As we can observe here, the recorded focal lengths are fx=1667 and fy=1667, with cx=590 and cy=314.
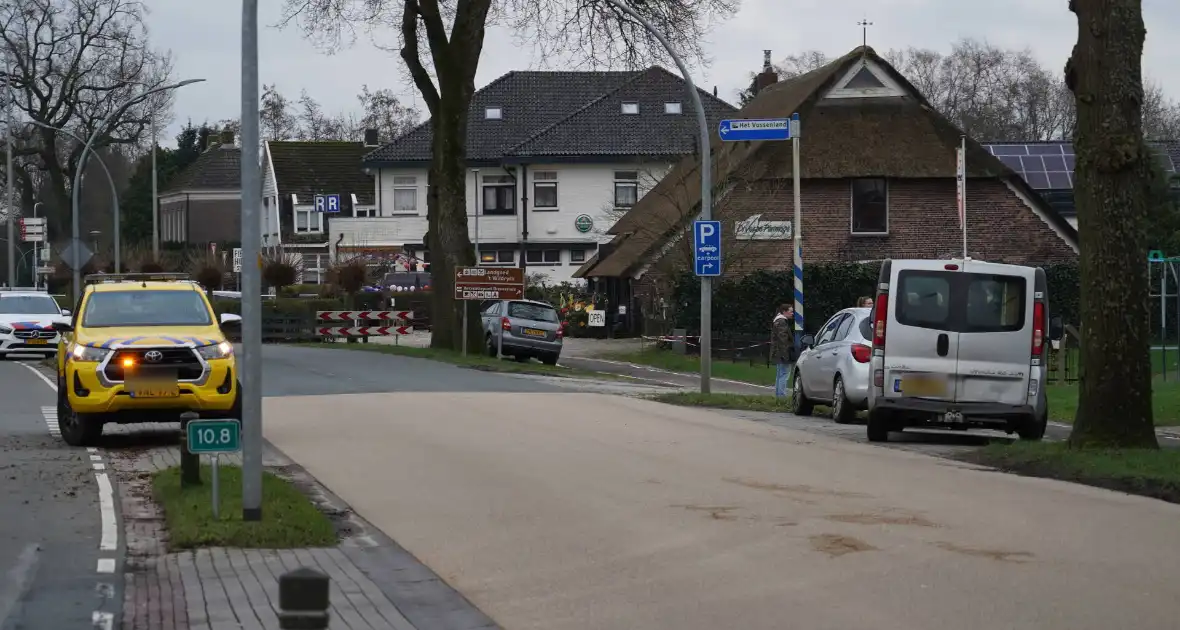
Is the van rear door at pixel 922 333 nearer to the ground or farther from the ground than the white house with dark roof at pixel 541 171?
nearer to the ground

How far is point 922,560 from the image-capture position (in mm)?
9812

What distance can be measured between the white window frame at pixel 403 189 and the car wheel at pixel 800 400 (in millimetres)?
48742

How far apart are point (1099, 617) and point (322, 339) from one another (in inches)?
1694

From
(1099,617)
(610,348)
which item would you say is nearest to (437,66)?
(610,348)

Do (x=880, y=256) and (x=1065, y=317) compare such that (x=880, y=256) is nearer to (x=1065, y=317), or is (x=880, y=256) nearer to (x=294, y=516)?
(x=1065, y=317)

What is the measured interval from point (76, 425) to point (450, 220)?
2091 centimetres

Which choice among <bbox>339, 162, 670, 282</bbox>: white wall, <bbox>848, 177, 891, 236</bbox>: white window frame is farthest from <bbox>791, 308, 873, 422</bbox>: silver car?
<bbox>339, 162, 670, 282</bbox>: white wall

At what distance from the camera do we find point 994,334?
1778 centimetres

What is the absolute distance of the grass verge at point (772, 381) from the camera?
22.6 meters

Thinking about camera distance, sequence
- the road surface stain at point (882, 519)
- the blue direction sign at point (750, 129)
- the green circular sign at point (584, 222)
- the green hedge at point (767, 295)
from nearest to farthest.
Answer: the road surface stain at point (882, 519) < the blue direction sign at point (750, 129) < the green hedge at point (767, 295) < the green circular sign at point (584, 222)

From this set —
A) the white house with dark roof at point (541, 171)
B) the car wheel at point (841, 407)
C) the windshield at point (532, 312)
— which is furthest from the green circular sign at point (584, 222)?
the car wheel at point (841, 407)

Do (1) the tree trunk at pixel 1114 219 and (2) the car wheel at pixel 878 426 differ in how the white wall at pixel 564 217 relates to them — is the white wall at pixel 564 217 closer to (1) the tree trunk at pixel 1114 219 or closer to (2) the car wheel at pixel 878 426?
(2) the car wheel at pixel 878 426

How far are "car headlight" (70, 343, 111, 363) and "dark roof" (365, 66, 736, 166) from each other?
164ft

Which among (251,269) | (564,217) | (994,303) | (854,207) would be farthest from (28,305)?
(564,217)
